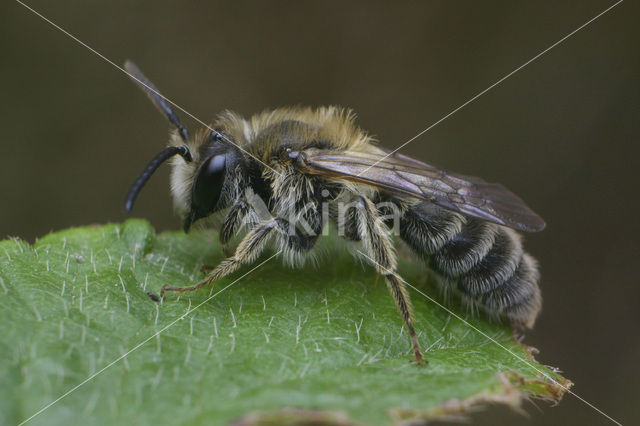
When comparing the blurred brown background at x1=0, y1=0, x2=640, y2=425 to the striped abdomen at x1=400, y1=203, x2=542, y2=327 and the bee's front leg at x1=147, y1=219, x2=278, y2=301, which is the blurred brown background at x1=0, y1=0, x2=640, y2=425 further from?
the bee's front leg at x1=147, y1=219, x2=278, y2=301

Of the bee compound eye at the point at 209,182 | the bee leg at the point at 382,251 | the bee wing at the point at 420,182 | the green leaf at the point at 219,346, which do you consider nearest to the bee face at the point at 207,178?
the bee compound eye at the point at 209,182

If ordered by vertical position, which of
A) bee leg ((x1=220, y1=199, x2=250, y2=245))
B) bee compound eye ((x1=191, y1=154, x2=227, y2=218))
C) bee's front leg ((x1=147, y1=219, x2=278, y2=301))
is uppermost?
bee compound eye ((x1=191, y1=154, x2=227, y2=218))

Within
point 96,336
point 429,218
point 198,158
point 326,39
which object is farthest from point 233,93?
point 96,336

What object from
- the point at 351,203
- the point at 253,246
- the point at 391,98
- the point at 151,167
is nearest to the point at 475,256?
the point at 351,203

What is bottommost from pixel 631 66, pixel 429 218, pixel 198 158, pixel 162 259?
pixel 162 259

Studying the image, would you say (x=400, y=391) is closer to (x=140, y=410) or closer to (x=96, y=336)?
(x=140, y=410)

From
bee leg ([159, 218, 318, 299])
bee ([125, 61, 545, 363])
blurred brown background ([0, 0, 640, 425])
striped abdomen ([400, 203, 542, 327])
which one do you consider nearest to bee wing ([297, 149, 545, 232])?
bee ([125, 61, 545, 363])

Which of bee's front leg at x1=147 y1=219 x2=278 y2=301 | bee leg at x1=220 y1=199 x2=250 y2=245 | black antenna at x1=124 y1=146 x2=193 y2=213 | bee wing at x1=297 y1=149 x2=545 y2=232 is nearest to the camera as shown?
black antenna at x1=124 y1=146 x2=193 y2=213
